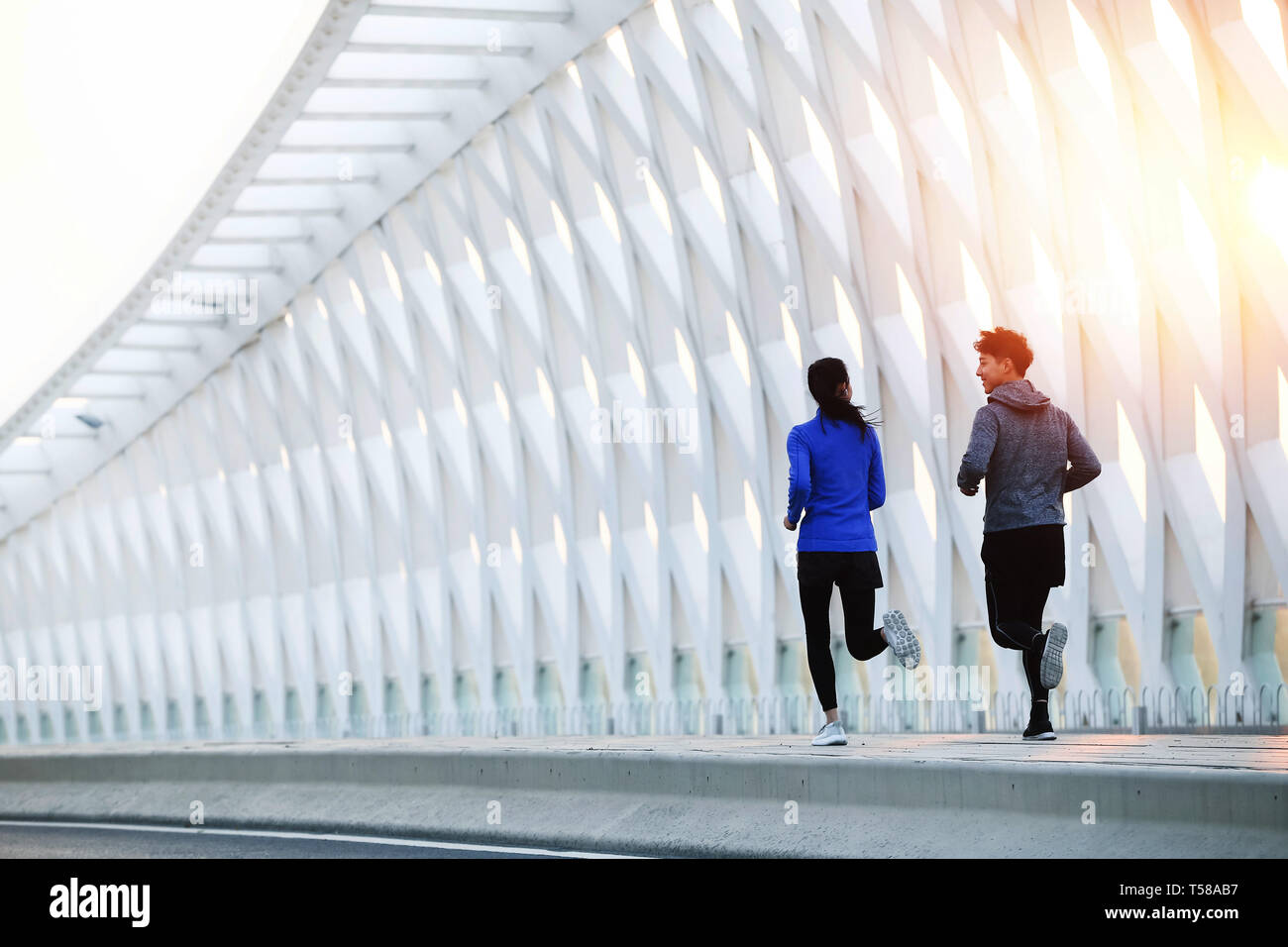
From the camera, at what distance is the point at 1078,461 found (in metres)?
9.65

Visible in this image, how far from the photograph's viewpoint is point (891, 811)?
25.2 feet

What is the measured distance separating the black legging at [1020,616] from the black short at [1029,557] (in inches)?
1.6

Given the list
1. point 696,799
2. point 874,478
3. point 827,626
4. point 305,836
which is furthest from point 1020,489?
point 305,836

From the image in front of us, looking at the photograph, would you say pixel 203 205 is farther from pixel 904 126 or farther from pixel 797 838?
pixel 797 838

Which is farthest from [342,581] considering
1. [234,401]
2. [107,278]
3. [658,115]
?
[658,115]

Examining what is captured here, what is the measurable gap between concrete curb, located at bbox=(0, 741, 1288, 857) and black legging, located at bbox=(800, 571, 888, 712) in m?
1.10

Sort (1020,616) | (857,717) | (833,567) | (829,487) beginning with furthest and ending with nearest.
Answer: (857,717) < (829,487) < (833,567) < (1020,616)

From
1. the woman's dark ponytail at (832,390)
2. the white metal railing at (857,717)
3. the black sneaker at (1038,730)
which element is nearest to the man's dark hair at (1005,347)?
the woman's dark ponytail at (832,390)

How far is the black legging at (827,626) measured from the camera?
32.4 ft

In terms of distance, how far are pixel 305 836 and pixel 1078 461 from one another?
18.8 feet

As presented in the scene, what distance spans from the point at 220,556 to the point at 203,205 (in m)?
20.2

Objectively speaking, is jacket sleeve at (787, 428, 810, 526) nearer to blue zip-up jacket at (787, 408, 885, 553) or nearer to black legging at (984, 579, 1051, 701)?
blue zip-up jacket at (787, 408, 885, 553)

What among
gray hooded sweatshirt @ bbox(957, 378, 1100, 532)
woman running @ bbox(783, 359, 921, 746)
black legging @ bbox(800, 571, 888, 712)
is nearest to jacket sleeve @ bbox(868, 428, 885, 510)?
woman running @ bbox(783, 359, 921, 746)

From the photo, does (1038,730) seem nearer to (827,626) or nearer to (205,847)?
(827,626)
